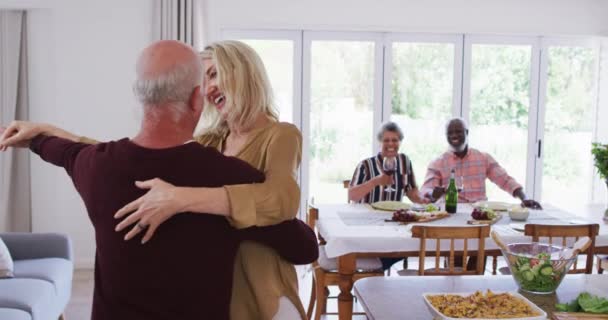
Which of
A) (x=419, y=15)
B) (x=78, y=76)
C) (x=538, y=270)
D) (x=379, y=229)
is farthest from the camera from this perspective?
(x=419, y=15)

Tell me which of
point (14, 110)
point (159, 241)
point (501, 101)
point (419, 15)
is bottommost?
point (159, 241)

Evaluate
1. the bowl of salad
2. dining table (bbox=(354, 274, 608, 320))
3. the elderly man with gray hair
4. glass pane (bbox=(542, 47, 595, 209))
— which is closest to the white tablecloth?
the elderly man with gray hair

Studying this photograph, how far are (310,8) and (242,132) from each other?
13.9 ft

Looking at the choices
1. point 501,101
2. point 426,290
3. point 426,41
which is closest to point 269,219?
point 426,290

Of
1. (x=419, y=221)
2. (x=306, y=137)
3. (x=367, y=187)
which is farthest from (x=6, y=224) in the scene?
(x=419, y=221)

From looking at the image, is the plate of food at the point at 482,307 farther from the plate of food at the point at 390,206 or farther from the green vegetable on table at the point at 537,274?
the plate of food at the point at 390,206

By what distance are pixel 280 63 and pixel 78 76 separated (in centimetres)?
178

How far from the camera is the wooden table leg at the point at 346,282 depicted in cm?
341

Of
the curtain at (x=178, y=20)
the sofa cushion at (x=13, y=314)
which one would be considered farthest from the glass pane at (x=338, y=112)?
the sofa cushion at (x=13, y=314)

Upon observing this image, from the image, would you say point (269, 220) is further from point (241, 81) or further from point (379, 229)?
point (379, 229)

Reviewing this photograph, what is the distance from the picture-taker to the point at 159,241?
127cm

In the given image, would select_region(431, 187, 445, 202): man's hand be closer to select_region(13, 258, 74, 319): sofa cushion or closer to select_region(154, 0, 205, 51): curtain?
select_region(154, 0, 205, 51): curtain

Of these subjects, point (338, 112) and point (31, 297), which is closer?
point (31, 297)

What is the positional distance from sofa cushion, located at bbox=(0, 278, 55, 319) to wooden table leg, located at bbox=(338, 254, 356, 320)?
61.4 inches
